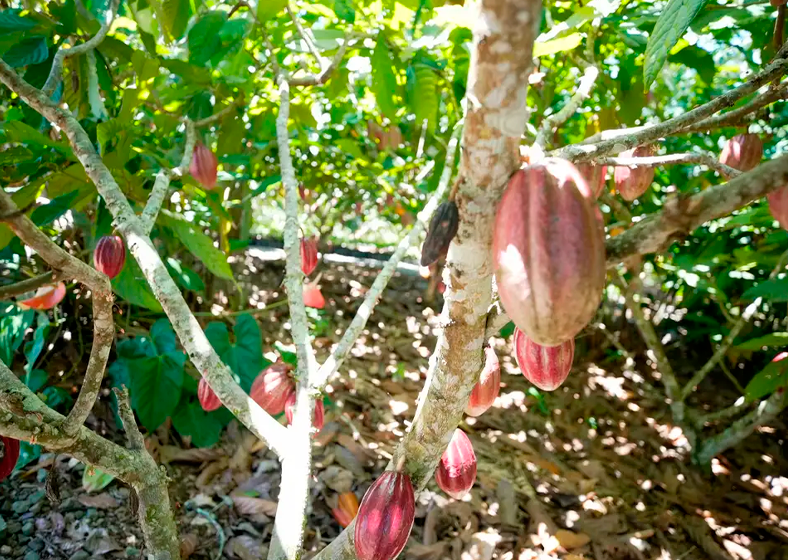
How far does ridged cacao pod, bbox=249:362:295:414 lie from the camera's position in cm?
117

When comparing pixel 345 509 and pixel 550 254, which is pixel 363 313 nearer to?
pixel 550 254

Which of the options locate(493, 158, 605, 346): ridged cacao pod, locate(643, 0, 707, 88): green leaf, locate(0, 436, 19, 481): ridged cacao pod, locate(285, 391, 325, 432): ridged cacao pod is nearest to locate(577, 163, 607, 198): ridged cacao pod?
locate(643, 0, 707, 88): green leaf

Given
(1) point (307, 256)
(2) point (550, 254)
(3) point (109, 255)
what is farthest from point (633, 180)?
(3) point (109, 255)

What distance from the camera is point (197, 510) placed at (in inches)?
67.6

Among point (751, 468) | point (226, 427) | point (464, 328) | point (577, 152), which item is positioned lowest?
point (751, 468)

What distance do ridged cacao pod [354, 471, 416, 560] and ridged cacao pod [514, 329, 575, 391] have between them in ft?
0.76

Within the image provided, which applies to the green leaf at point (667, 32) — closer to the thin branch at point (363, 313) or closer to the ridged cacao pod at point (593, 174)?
the ridged cacao pod at point (593, 174)

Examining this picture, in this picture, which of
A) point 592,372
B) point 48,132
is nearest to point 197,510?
point 48,132

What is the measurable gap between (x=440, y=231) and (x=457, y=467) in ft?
1.94

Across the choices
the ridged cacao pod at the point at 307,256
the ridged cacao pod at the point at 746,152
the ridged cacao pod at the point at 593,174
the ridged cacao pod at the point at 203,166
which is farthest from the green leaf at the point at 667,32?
the ridged cacao pod at the point at 203,166

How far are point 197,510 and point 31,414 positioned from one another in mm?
1121

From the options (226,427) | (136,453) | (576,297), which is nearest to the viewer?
(576,297)

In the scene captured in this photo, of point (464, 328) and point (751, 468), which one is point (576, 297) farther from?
point (751, 468)

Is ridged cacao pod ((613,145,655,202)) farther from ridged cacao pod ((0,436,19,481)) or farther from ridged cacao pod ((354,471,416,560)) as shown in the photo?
ridged cacao pod ((0,436,19,481))
